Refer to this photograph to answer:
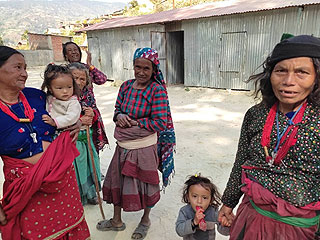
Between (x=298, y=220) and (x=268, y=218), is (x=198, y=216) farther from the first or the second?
(x=298, y=220)

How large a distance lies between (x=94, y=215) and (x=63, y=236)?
119 cm

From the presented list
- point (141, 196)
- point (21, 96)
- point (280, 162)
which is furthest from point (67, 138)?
point (280, 162)

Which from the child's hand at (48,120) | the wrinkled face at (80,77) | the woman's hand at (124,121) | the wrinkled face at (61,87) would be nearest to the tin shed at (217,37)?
the wrinkled face at (80,77)

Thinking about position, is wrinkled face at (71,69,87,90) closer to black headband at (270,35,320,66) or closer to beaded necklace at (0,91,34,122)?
beaded necklace at (0,91,34,122)

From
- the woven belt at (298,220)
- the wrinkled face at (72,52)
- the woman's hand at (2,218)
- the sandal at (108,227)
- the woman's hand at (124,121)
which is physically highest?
the wrinkled face at (72,52)

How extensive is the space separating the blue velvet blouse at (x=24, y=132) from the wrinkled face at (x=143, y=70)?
→ 0.87m

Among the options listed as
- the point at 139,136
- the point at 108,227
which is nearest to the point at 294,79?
the point at 139,136

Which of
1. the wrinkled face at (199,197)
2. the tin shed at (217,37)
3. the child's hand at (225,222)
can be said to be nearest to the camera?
the child's hand at (225,222)

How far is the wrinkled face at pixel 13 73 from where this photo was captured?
1.43 m

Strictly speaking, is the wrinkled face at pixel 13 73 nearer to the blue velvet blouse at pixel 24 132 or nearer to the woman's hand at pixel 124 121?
the blue velvet blouse at pixel 24 132

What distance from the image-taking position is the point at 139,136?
228cm

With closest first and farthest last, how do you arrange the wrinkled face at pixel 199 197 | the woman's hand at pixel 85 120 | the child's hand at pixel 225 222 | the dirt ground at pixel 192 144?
the child's hand at pixel 225 222
the wrinkled face at pixel 199 197
the woman's hand at pixel 85 120
the dirt ground at pixel 192 144

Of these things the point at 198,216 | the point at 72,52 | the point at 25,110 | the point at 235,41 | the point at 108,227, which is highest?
the point at 235,41

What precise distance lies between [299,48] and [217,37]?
30.3 feet
